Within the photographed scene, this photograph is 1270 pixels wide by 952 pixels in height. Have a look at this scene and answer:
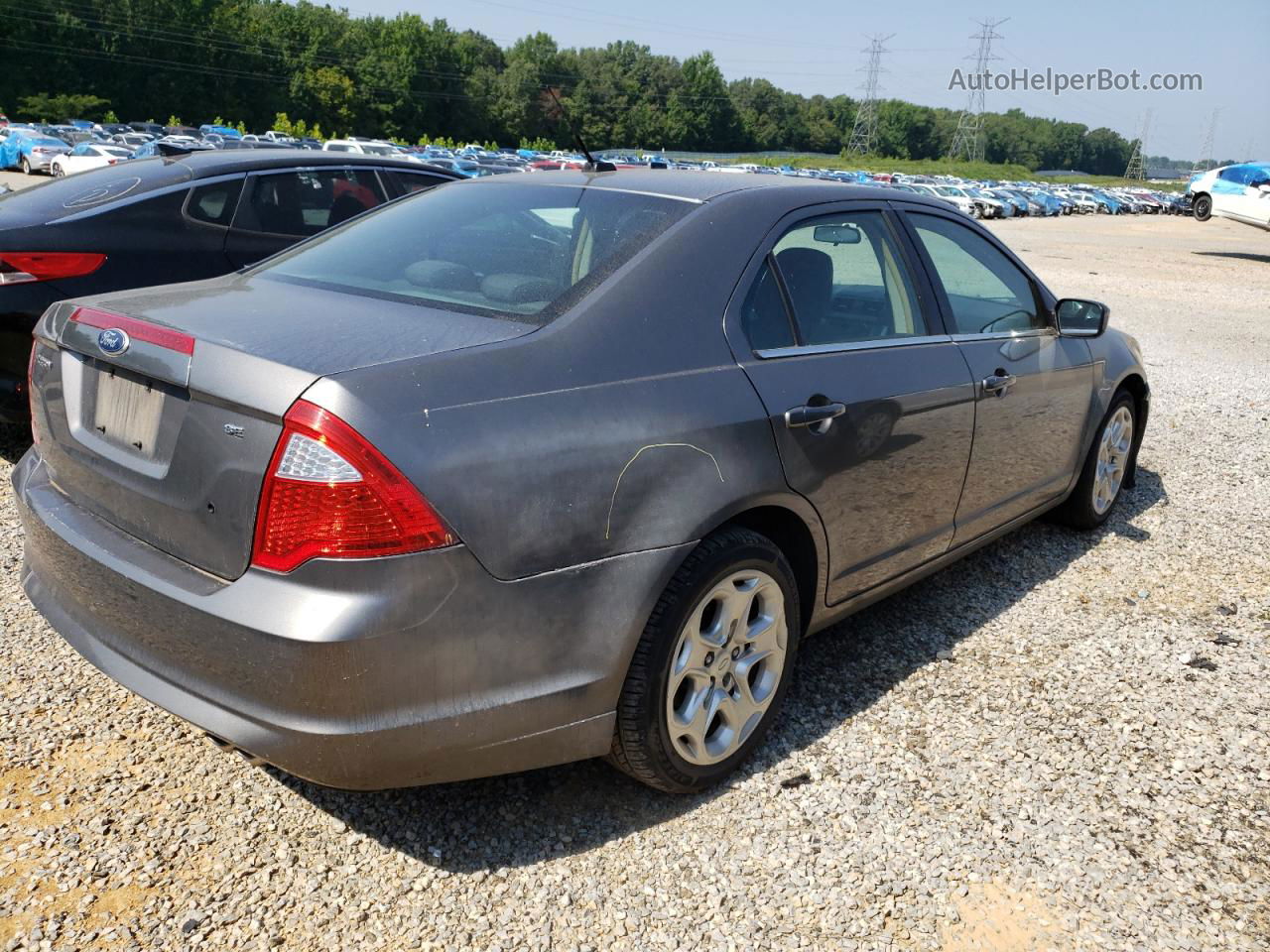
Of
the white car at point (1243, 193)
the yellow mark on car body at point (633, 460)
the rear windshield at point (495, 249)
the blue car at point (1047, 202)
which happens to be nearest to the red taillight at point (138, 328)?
the rear windshield at point (495, 249)

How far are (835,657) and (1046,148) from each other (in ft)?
605

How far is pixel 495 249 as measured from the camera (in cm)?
291

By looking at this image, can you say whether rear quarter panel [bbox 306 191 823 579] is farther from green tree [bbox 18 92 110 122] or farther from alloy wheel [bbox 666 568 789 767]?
green tree [bbox 18 92 110 122]

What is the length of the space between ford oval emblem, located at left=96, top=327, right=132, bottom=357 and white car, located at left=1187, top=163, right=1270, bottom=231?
28526 mm

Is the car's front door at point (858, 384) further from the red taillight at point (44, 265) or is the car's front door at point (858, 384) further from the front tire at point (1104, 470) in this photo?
the red taillight at point (44, 265)

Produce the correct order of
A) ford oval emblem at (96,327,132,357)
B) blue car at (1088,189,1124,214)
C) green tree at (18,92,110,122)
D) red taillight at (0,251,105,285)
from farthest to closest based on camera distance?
green tree at (18,92,110,122), blue car at (1088,189,1124,214), red taillight at (0,251,105,285), ford oval emblem at (96,327,132,357)

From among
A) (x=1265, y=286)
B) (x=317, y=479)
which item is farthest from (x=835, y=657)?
(x=1265, y=286)

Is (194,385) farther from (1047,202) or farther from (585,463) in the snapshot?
(1047,202)

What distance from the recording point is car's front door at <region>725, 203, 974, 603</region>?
2850mm

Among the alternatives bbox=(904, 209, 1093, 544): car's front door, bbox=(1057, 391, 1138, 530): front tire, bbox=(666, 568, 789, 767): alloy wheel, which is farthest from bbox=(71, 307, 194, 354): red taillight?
bbox=(1057, 391, 1138, 530): front tire

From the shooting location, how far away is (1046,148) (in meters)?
167

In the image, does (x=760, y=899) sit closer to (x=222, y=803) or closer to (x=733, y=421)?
(x=733, y=421)

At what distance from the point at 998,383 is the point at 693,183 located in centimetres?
139

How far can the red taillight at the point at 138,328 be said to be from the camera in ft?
7.39
